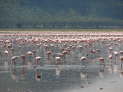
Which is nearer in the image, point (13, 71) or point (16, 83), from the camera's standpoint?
point (16, 83)

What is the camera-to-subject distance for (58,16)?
4857 inches

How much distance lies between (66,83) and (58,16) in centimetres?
10412

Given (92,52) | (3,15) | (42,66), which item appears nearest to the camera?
(42,66)

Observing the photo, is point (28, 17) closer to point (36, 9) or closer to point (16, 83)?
point (36, 9)

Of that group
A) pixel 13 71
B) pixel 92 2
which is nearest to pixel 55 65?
pixel 13 71

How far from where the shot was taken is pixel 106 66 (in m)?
24.4

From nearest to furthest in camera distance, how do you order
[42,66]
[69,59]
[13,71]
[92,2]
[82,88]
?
[82,88], [13,71], [42,66], [69,59], [92,2]

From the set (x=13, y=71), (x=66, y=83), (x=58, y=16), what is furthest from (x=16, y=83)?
(x=58, y=16)

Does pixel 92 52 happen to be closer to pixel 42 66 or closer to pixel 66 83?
pixel 42 66

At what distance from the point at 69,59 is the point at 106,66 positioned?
341cm

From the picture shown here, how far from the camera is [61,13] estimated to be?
126875mm

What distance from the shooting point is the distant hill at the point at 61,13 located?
356 feet

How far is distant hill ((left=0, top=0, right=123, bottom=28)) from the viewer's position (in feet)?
356

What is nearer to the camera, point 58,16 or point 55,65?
point 55,65
